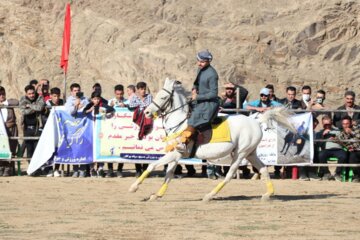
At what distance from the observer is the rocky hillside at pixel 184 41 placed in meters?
31.5

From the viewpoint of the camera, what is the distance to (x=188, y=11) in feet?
109

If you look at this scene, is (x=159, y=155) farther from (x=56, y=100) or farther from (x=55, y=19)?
(x=55, y=19)

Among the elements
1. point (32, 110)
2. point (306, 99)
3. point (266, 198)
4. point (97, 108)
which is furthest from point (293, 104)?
point (32, 110)

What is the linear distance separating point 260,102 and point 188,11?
1192cm

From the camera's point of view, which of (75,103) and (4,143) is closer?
(75,103)

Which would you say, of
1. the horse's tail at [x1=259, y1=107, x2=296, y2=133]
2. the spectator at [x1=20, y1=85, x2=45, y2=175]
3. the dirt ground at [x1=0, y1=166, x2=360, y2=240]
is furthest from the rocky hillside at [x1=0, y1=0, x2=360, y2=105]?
the horse's tail at [x1=259, y1=107, x2=296, y2=133]

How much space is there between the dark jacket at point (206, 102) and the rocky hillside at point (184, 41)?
46.8ft

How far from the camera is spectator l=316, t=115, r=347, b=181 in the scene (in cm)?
2134

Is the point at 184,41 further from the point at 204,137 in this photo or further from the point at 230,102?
the point at 204,137

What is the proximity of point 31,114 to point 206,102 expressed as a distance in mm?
6697

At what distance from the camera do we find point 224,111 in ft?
70.4

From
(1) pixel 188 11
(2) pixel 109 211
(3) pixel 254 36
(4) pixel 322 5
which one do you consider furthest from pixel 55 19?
(2) pixel 109 211

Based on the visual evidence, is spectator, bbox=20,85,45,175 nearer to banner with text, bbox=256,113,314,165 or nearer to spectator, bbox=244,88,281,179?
spectator, bbox=244,88,281,179

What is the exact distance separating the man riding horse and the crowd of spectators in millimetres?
4516
